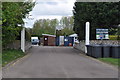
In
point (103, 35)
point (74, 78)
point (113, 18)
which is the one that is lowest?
point (74, 78)

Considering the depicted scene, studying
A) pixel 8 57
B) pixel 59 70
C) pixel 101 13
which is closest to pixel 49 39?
pixel 101 13

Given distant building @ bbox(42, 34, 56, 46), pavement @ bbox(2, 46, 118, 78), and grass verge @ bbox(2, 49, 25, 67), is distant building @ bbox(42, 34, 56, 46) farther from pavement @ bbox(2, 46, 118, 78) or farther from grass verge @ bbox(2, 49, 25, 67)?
pavement @ bbox(2, 46, 118, 78)

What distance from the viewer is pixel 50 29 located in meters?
94.8

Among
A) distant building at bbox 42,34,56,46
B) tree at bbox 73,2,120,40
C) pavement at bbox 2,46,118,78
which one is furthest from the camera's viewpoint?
distant building at bbox 42,34,56,46

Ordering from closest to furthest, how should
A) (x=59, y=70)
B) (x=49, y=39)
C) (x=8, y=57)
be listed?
1. (x=59, y=70)
2. (x=8, y=57)
3. (x=49, y=39)

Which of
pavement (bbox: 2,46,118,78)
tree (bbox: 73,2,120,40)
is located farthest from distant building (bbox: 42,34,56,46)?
pavement (bbox: 2,46,118,78)

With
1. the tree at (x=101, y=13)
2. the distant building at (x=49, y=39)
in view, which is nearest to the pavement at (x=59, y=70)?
the tree at (x=101, y=13)

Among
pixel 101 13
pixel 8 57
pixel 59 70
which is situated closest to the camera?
pixel 59 70

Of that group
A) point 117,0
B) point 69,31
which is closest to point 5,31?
point 117,0

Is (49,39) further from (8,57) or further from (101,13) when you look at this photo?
(8,57)

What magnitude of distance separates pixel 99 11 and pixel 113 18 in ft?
5.67

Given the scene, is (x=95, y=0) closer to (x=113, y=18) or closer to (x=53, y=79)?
(x=113, y=18)

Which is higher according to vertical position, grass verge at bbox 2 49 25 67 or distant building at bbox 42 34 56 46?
distant building at bbox 42 34 56 46

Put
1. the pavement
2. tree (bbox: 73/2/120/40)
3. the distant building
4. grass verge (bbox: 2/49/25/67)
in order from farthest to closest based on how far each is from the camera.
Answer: the distant building < tree (bbox: 73/2/120/40) < grass verge (bbox: 2/49/25/67) < the pavement
